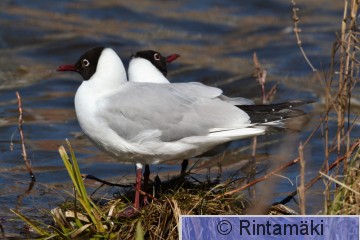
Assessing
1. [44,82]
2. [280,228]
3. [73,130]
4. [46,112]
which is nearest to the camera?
[280,228]

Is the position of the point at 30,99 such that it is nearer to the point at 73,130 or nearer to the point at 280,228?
the point at 73,130

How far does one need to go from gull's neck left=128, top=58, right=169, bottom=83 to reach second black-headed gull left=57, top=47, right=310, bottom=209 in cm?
62

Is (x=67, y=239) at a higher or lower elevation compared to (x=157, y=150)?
lower

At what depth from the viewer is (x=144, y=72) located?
6250 millimetres

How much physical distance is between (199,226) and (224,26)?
9.15 meters

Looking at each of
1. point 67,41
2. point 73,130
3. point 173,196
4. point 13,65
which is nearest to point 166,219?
point 173,196

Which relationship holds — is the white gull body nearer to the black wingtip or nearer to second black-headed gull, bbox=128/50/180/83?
the black wingtip

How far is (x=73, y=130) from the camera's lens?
29.4ft

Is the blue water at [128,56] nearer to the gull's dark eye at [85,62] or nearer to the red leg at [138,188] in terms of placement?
the red leg at [138,188]
